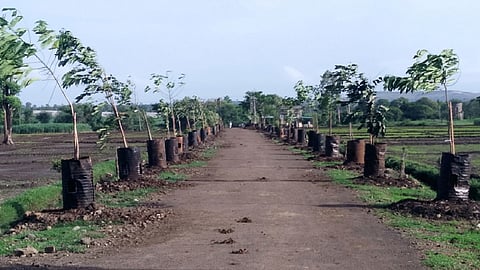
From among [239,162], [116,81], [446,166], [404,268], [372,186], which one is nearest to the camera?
[404,268]

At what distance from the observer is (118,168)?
1880cm

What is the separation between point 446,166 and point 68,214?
278 inches

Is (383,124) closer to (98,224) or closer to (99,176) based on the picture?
(99,176)

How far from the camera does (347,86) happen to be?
21188mm

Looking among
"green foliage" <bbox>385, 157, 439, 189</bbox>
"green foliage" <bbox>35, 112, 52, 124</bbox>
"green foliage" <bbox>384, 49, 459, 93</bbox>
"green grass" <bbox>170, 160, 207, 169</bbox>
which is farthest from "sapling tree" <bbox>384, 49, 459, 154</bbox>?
"green foliage" <bbox>35, 112, 52, 124</bbox>

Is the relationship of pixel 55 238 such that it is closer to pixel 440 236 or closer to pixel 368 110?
pixel 440 236

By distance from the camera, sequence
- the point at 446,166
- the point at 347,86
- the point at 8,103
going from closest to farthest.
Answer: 1. the point at 446,166
2. the point at 347,86
3. the point at 8,103

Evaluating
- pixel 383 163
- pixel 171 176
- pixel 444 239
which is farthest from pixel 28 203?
pixel 383 163

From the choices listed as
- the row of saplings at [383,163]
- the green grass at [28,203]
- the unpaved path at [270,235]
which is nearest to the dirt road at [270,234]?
the unpaved path at [270,235]

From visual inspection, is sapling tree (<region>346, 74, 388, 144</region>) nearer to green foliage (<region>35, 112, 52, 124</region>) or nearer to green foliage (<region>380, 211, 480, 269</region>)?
green foliage (<region>380, 211, 480, 269</region>)

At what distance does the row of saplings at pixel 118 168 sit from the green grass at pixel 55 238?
1126 mm

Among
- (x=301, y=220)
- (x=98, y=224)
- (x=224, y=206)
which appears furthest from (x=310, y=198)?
(x=98, y=224)

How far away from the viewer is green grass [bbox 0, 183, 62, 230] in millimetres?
12916

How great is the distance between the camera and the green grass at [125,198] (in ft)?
47.5
